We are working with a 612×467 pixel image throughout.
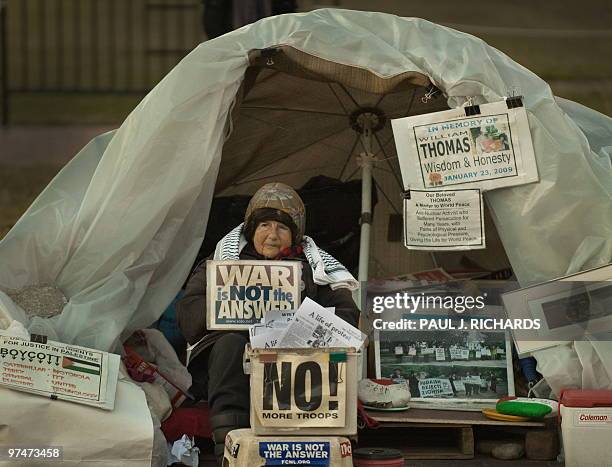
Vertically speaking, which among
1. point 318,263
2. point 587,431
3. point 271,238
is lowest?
point 587,431

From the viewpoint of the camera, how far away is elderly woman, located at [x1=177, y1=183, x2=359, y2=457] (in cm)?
580

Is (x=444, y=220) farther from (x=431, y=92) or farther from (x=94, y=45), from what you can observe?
(x=94, y=45)

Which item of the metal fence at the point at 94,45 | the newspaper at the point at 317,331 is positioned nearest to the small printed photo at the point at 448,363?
the newspaper at the point at 317,331

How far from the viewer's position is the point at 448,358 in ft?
22.0

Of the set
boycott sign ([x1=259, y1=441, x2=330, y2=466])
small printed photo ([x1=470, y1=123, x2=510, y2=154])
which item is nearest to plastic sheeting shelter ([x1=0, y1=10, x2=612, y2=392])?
small printed photo ([x1=470, y1=123, x2=510, y2=154])

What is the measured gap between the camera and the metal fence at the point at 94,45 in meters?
15.6

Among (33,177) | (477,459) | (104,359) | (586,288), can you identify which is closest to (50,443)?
(104,359)

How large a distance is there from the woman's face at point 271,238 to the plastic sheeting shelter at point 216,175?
35 cm

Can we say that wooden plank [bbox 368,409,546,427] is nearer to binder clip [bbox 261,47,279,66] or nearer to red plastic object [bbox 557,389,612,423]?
red plastic object [bbox 557,389,612,423]

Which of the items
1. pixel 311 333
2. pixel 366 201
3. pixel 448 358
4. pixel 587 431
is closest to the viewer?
pixel 311 333

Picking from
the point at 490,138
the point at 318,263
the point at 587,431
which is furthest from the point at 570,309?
the point at 318,263

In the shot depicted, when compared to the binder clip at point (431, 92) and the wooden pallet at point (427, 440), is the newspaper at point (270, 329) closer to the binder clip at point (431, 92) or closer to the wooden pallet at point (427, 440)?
the wooden pallet at point (427, 440)

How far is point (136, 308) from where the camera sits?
6.19 meters

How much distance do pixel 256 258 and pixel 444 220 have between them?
916mm
